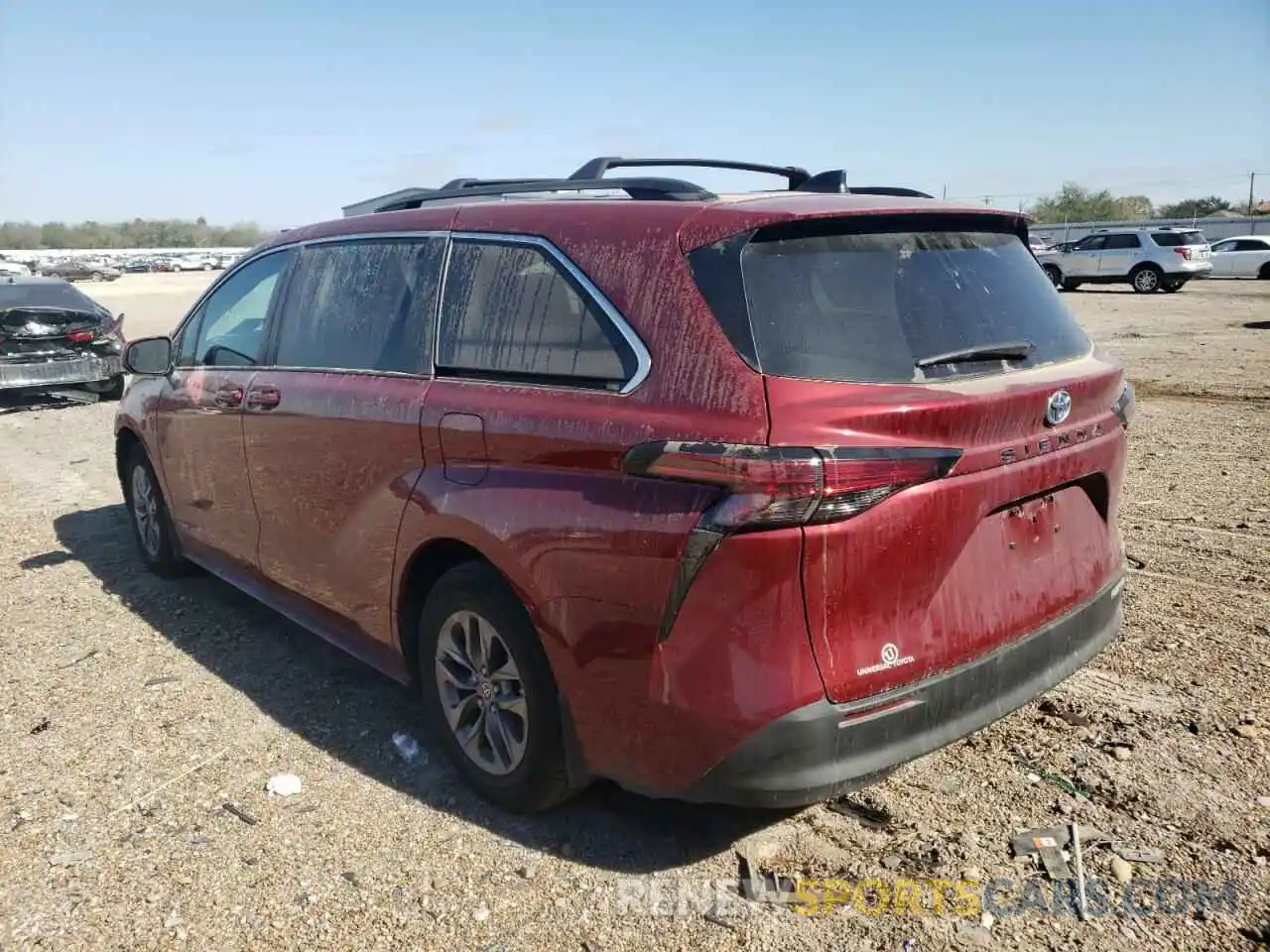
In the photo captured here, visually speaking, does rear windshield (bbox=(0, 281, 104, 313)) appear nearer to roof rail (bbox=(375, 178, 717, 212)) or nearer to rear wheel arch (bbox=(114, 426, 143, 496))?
rear wheel arch (bbox=(114, 426, 143, 496))

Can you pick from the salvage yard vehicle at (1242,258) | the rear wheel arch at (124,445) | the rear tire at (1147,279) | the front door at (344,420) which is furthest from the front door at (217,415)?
the salvage yard vehicle at (1242,258)

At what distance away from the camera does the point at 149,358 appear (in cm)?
511

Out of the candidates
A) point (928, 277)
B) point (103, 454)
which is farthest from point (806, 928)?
point (103, 454)

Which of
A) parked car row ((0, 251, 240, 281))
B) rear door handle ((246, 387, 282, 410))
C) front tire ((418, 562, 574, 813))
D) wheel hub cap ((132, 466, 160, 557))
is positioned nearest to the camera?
front tire ((418, 562, 574, 813))

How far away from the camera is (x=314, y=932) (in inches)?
106

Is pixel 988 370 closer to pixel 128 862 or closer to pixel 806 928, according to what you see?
pixel 806 928

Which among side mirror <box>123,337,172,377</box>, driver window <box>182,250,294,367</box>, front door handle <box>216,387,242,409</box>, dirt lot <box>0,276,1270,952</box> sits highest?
driver window <box>182,250,294,367</box>

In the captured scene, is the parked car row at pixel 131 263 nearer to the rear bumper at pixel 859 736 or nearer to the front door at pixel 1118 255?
the front door at pixel 1118 255

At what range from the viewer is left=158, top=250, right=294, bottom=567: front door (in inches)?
175

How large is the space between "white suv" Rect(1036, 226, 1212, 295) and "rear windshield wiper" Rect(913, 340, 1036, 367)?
27.1 meters

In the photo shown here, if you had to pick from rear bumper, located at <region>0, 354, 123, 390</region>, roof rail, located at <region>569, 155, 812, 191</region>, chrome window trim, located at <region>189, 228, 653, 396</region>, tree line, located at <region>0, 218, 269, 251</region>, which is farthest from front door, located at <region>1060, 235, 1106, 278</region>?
tree line, located at <region>0, 218, 269, 251</region>

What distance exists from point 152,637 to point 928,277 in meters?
3.94

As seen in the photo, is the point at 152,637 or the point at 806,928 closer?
the point at 806,928

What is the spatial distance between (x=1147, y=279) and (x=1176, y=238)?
1254 millimetres
